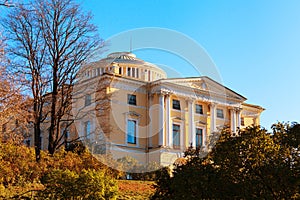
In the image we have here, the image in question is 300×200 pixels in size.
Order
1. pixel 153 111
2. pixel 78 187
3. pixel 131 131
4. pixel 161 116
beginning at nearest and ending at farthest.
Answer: pixel 78 187 → pixel 131 131 → pixel 161 116 → pixel 153 111

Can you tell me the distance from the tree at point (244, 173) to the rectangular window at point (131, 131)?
27549 mm

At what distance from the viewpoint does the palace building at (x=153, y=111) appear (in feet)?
139

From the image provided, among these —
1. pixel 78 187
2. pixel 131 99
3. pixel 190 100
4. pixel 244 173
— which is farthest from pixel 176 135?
pixel 244 173

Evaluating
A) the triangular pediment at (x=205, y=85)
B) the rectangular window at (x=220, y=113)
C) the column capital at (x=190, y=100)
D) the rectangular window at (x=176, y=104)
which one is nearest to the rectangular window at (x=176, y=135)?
the rectangular window at (x=176, y=104)

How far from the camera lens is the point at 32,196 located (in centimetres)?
2136

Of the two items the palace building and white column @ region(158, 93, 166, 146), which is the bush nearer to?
the palace building

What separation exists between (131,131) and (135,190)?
17.7 metres

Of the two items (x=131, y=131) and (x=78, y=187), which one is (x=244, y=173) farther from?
(x=131, y=131)

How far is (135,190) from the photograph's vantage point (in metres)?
26.9

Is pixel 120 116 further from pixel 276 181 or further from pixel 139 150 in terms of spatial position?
pixel 276 181

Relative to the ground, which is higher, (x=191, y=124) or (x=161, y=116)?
(x=161, y=116)

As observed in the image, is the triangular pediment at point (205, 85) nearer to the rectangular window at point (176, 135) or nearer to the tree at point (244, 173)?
the rectangular window at point (176, 135)

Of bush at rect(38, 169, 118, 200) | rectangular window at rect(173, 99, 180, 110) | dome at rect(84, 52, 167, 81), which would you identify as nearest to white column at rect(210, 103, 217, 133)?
rectangular window at rect(173, 99, 180, 110)

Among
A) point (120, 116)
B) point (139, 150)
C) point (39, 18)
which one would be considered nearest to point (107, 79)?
point (120, 116)
